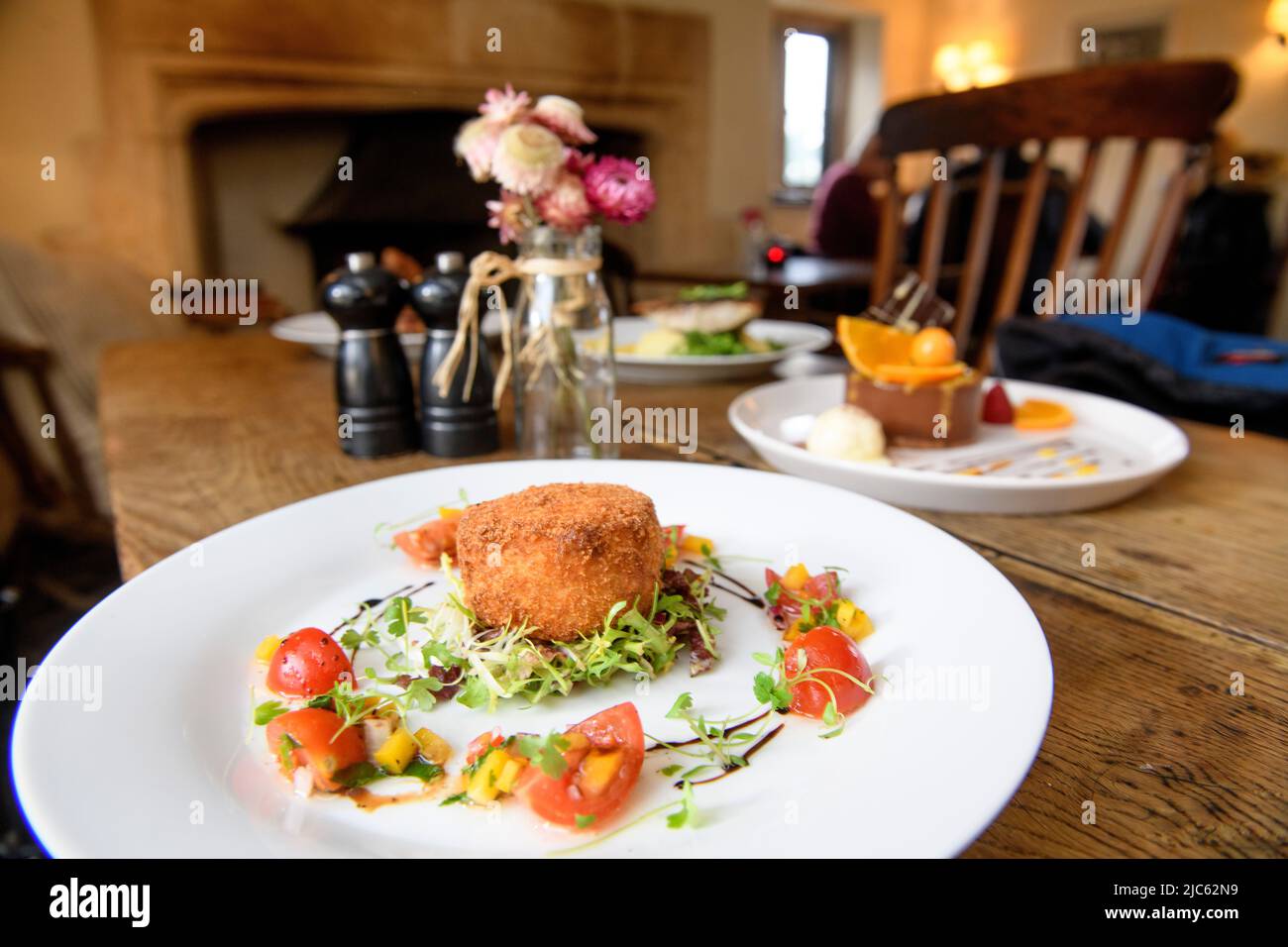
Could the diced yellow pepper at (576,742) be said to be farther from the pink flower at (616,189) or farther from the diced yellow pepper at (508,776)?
the pink flower at (616,189)

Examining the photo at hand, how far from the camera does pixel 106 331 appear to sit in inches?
154

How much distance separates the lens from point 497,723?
709 millimetres

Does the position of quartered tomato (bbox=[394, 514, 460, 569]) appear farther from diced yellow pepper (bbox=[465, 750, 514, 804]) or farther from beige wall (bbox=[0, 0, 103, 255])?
beige wall (bbox=[0, 0, 103, 255])

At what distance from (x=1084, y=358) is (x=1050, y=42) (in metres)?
9.45

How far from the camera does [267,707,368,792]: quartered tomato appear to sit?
61 centimetres

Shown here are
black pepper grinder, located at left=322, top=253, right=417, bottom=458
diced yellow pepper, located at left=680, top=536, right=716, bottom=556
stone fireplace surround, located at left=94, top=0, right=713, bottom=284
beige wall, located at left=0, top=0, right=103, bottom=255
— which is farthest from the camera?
stone fireplace surround, located at left=94, top=0, right=713, bottom=284

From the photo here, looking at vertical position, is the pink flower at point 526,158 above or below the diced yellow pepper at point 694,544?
above

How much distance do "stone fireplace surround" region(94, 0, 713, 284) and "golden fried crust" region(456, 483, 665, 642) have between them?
15.2 ft

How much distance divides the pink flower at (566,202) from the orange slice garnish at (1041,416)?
92cm

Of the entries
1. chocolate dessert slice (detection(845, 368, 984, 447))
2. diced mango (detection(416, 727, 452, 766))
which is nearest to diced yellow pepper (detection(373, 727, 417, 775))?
diced mango (detection(416, 727, 452, 766))

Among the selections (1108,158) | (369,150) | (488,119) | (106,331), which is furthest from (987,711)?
(1108,158)

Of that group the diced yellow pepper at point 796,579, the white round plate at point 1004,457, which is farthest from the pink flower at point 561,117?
the diced yellow pepper at point 796,579

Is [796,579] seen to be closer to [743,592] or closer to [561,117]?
[743,592]

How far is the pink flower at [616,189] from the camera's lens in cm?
131
